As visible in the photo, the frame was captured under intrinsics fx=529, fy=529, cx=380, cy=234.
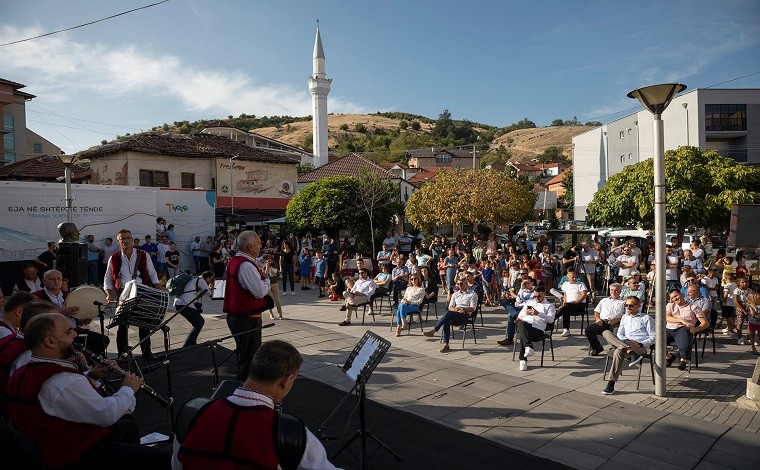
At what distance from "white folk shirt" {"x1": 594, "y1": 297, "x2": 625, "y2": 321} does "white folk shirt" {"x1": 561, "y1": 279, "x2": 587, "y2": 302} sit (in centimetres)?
136

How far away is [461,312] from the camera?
30.8 feet

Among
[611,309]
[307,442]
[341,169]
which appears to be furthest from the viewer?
[341,169]

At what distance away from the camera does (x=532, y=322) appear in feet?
27.2

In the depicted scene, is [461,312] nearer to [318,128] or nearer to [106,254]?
[106,254]

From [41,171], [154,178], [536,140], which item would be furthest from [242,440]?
[536,140]

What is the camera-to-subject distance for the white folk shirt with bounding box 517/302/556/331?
27.2 ft

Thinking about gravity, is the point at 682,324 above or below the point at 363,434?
above

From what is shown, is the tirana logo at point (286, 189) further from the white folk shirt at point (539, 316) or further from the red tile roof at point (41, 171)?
the white folk shirt at point (539, 316)

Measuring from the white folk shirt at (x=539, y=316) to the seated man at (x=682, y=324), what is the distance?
5.58ft

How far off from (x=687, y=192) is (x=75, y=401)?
63.3 ft

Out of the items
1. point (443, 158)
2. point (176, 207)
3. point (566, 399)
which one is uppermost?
point (443, 158)

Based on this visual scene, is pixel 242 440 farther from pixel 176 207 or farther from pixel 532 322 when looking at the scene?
pixel 176 207

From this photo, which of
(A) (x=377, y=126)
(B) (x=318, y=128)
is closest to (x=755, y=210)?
(B) (x=318, y=128)

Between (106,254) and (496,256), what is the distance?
37.4 feet
